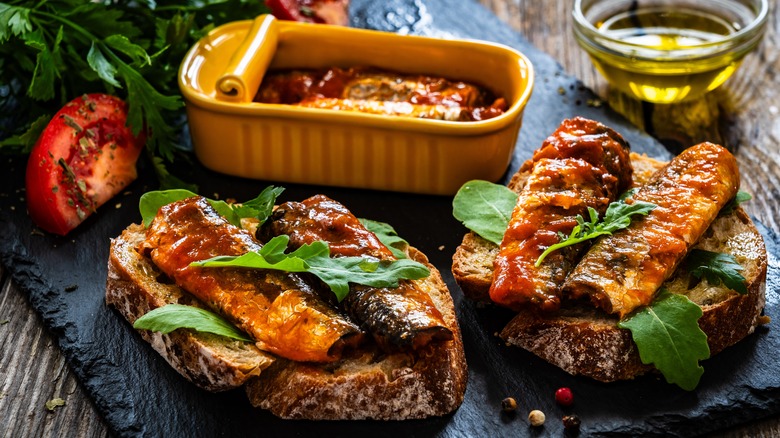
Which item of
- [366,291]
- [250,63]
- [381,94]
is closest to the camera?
[366,291]

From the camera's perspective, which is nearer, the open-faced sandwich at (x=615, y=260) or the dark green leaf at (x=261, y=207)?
the open-faced sandwich at (x=615, y=260)

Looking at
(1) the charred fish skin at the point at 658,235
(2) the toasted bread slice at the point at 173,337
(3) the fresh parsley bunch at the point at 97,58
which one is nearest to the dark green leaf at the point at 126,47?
(3) the fresh parsley bunch at the point at 97,58

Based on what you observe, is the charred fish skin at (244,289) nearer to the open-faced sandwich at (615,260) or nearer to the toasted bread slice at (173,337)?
the toasted bread slice at (173,337)

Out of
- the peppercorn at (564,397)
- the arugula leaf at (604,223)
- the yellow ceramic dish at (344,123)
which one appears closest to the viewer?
the peppercorn at (564,397)

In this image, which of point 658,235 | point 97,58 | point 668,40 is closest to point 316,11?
point 97,58

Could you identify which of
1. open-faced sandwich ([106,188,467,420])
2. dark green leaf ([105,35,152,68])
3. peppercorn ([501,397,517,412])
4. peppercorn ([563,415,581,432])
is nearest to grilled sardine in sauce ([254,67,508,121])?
dark green leaf ([105,35,152,68])

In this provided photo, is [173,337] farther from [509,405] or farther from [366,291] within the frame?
[509,405]
